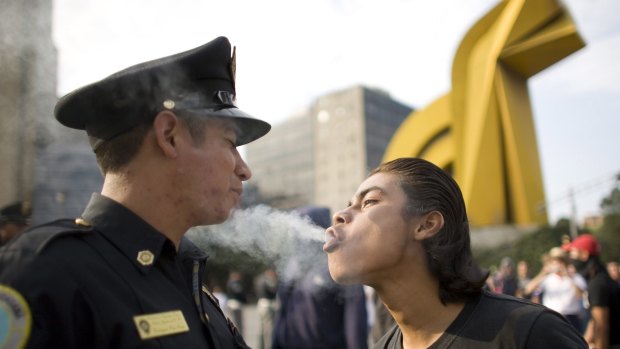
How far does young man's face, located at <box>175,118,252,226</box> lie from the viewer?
5.90 feet

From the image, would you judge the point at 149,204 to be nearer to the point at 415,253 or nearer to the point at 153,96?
the point at 153,96

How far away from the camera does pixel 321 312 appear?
4738 mm

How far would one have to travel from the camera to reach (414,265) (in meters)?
2.21

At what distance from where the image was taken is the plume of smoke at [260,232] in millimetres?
2957

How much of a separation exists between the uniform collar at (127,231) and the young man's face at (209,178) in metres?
0.14

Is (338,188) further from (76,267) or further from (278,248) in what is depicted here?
(76,267)

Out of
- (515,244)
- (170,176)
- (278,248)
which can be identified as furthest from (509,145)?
(170,176)

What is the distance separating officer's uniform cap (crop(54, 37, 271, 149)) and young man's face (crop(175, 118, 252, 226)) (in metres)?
0.10

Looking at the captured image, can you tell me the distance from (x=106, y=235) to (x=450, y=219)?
1.31m

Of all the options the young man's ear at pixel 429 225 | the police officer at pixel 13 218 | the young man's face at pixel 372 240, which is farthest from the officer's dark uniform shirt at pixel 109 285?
the police officer at pixel 13 218

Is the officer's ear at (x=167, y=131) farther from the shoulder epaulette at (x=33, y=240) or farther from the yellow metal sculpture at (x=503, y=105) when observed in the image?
the yellow metal sculpture at (x=503, y=105)

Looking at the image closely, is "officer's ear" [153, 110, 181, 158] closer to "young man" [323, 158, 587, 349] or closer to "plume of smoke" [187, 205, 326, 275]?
"young man" [323, 158, 587, 349]

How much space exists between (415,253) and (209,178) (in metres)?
0.90

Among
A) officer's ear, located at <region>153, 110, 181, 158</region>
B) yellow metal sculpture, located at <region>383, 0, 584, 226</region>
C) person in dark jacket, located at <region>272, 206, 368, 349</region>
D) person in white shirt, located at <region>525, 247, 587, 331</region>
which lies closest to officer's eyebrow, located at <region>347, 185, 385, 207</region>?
officer's ear, located at <region>153, 110, 181, 158</region>
